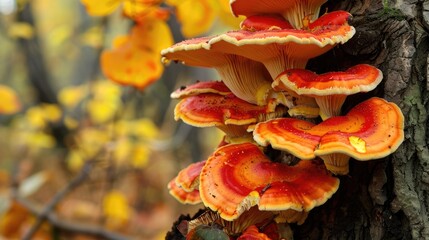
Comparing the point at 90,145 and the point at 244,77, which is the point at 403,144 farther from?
the point at 90,145

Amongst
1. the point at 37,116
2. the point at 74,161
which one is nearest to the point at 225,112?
the point at 74,161

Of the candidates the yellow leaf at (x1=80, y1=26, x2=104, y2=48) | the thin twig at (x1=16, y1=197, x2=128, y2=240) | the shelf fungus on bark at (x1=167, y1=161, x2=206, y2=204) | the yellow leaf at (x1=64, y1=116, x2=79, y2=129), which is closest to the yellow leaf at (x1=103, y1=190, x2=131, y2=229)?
the thin twig at (x1=16, y1=197, x2=128, y2=240)

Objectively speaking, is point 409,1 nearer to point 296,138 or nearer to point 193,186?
point 296,138

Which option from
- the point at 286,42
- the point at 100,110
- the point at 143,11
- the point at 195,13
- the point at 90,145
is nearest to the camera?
the point at 286,42

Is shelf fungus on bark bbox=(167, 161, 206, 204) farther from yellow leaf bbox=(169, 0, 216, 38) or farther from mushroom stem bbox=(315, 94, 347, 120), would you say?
yellow leaf bbox=(169, 0, 216, 38)

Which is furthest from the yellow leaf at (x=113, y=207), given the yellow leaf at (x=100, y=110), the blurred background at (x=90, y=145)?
the yellow leaf at (x=100, y=110)

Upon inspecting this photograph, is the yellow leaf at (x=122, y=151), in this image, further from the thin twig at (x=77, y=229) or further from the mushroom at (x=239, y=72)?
the mushroom at (x=239, y=72)
